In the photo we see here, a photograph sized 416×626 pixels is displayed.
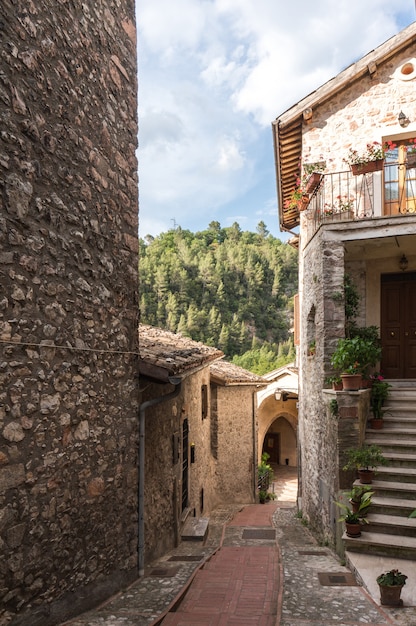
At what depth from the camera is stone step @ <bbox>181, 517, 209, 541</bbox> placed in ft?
26.7

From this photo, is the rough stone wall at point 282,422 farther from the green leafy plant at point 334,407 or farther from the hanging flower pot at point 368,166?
the green leafy plant at point 334,407

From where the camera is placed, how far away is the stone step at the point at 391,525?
5629 millimetres

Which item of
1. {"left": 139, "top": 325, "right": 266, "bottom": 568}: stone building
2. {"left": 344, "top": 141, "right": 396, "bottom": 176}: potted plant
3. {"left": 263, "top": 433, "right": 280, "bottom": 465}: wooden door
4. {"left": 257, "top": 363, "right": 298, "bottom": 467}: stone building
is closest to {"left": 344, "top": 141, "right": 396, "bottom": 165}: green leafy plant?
{"left": 344, "top": 141, "right": 396, "bottom": 176}: potted plant

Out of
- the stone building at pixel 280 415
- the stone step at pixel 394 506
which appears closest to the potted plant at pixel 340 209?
the stone step at pixel 394 506

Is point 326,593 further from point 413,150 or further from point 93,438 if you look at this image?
point 413,150

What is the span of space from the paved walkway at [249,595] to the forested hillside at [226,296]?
1687 inches

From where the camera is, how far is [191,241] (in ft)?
269

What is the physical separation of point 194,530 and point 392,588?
16.0 feet

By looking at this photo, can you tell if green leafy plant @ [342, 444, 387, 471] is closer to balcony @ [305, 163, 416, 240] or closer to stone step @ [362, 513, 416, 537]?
stone step @ [362, 513, 416, 537]

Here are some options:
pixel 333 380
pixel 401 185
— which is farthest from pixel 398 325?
pixel 333 380

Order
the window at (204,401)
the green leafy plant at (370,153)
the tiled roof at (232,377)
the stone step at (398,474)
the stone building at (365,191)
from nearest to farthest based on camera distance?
the stone step at (398,474), the green leafy plant at (370,153), the stone building at (365,191), the window at (204,401), the tiled roof at (232,377)

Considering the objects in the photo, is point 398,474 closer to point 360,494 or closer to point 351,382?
point 360,494

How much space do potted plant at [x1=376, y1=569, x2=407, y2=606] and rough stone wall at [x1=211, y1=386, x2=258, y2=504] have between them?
1066 centimetres

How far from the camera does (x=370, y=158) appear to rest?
9359 millimetres
